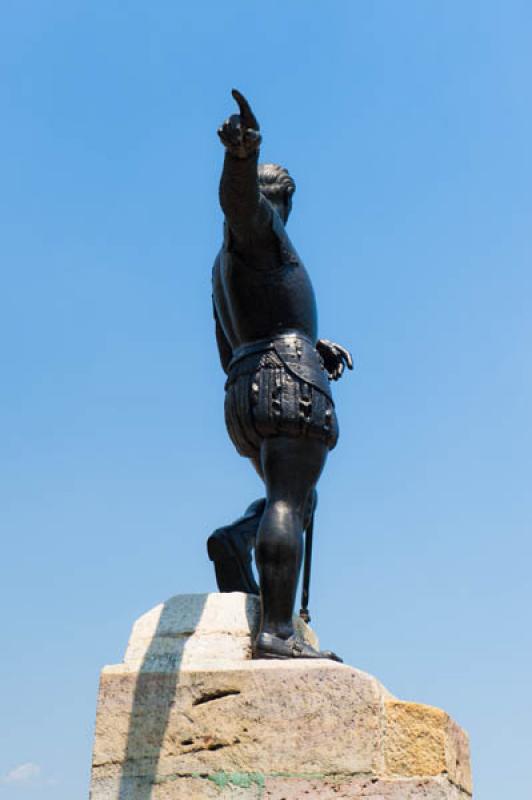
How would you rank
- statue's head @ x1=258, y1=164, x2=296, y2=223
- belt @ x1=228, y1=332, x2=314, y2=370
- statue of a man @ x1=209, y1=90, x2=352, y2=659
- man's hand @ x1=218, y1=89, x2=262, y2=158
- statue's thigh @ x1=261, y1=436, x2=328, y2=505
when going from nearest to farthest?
man's hand @ x1=218, y1=89, x2=262, y2=158
statue of a man @ x1=209, y1=90, x2=352, y2=659
statue's thigh @ x1=261, y1=436, x2=328, y2=505
belt @ x1=228, y1=332, x2=314, y2=370
statue's head @ x1=258, y1=164, x2=296, y2=223

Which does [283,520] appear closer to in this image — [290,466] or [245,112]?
[290,466]

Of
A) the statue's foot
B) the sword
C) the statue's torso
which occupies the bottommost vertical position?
the statue's foot

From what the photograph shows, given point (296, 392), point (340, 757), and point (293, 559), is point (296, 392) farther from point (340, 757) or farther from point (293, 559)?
point (340, 757)

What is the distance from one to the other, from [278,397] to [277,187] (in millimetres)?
1118

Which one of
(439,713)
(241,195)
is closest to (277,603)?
(439,713)

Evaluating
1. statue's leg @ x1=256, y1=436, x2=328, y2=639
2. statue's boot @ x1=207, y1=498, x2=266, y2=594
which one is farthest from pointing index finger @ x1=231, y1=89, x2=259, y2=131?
statue's boot @ x1=207, y1=498, x2=266, y2=594

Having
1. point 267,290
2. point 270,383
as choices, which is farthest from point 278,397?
point 267,290

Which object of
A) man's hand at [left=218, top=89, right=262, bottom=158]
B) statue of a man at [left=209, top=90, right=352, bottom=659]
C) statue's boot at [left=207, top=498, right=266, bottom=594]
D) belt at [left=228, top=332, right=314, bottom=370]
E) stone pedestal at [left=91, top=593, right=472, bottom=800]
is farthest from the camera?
statue's boot at [left=207, top=498, right=266, bottom=594]

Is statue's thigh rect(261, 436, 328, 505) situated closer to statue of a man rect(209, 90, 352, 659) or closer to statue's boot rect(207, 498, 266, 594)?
statue of a man rect(209, 90, 352, 659)

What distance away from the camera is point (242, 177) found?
4.74m

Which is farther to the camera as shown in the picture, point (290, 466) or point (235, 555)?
point (235, 555)

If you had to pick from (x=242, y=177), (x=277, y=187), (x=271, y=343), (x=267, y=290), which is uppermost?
(x=277, y=187)

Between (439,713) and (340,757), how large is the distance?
1.49 feet

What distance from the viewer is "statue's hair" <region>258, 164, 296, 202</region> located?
17.8 ft
